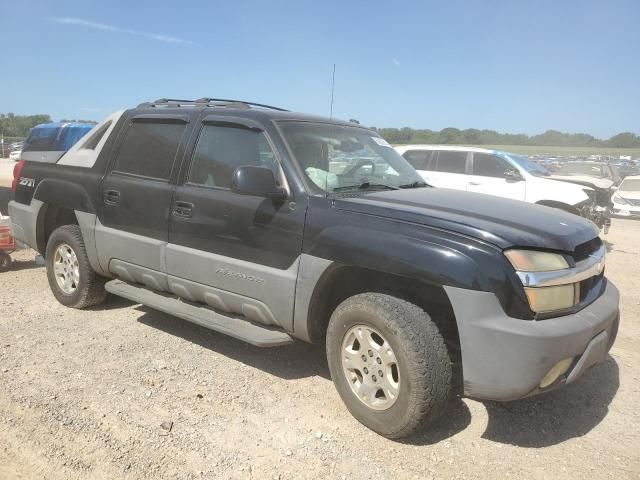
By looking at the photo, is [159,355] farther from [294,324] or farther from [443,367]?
[443,367]

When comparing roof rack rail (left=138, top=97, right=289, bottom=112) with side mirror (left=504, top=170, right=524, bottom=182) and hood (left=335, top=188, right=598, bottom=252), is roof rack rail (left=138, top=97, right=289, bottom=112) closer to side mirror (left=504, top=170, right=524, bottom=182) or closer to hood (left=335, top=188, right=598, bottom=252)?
hood (left=335, top=188, right=598, bottom=252)

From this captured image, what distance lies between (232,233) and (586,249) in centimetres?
224

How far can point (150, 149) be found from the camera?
4.42 m

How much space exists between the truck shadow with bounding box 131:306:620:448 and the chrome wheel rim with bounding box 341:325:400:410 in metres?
0.30

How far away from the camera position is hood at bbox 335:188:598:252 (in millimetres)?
2852

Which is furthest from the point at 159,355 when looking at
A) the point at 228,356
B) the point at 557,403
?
the point at 557,403

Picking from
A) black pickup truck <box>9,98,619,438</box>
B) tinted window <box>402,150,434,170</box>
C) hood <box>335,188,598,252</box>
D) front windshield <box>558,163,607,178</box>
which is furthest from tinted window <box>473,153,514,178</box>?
hood <box>335,188,598,252</box>

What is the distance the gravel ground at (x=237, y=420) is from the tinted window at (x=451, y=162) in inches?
251

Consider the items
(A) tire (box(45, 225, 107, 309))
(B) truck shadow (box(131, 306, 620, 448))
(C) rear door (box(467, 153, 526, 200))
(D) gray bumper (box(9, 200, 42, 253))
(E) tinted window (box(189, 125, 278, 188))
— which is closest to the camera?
(B) truck shadow (box(131, 306, 620, 448))

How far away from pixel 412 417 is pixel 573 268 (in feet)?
3.92

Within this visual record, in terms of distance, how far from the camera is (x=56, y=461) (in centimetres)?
275

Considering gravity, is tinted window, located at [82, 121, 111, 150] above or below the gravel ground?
above

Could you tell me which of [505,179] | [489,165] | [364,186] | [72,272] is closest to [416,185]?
[364,186]

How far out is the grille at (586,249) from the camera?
3073mm
